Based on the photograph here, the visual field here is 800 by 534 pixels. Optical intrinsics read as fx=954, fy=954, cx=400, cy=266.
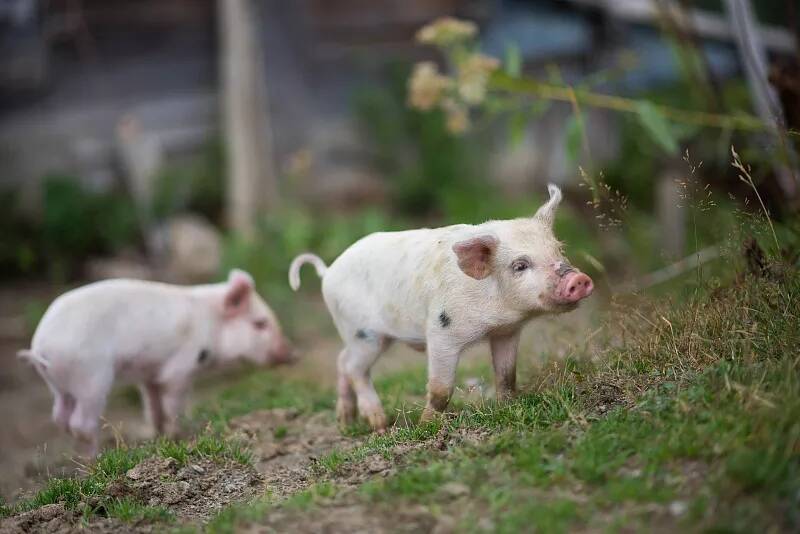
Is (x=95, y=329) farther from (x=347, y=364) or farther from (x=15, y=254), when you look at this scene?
(x=15, y=254)

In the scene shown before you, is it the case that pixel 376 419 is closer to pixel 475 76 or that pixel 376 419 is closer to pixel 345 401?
pixel 345 401

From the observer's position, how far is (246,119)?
11281 millimetres

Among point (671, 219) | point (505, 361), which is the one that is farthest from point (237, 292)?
point (671, 219)

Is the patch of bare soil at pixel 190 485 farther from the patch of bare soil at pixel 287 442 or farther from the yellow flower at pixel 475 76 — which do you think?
the yellow flower at pixel 475 76

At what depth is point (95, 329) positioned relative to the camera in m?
5.57

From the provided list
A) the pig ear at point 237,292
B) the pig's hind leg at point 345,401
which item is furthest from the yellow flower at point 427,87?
the pig's hind leg at point 345,401

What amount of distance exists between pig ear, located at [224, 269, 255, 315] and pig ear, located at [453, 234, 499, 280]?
2396 millimetres

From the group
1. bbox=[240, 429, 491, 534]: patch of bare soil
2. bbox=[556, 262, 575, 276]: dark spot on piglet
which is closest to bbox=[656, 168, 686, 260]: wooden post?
bbox=[556, 262, 575, 276]: dark spot on piglet

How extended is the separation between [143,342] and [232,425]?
75 centimetres

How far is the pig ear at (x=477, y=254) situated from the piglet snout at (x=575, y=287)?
385mm

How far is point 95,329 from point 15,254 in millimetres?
6187

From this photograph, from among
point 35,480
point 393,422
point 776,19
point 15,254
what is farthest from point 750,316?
point 15,254

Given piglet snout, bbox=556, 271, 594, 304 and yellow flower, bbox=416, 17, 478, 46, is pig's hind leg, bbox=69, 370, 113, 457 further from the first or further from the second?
yellow flower, bbox=416, 17, 478, 46

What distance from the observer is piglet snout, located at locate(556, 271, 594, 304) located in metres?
4.20
